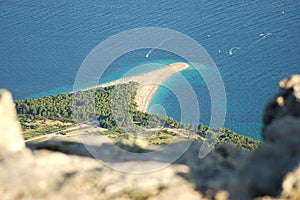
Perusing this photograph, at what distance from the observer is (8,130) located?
7750 millimetres

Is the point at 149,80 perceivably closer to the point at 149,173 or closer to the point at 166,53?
the point at 166,53

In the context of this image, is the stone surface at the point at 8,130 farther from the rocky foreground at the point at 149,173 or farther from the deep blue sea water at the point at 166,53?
the deep blue sea water at the point at 166,53

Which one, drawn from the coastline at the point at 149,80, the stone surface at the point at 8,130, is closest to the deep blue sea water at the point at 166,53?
the coastline at the point at 149,80

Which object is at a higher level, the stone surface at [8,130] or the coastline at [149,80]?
the coastline at [149,80]

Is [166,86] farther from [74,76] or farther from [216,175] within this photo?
[216,175]

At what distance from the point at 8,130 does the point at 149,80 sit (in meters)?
54.1

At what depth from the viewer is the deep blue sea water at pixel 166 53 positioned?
2331 inches

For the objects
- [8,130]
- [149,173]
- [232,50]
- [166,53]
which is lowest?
[149,173]

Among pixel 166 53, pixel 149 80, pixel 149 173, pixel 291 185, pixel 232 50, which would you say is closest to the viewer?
pixel 291 185

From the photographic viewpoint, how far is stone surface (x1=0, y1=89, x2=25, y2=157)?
755 cm

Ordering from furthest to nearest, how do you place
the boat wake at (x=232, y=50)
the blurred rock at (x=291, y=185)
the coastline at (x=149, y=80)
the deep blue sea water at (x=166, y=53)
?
the boat wake at (x=232, y=50), the deep blue sea water at (x=166, y=53), the coastline at (x=149, y=80), the blurred rock at (x=291, y=185)

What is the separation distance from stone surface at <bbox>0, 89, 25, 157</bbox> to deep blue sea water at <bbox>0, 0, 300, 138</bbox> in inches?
1826

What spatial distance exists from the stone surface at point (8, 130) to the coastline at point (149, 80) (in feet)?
159

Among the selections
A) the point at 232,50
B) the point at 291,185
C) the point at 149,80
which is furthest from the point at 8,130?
the point at 232,50
